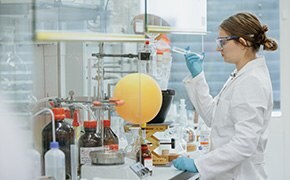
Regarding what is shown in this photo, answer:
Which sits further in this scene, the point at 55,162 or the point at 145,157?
the point at 145,157

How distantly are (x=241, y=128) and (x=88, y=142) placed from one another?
0.66 meters

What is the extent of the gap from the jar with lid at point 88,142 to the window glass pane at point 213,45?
5.51ft

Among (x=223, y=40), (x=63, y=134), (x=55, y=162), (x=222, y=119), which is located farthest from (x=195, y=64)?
(x=55, y=162)

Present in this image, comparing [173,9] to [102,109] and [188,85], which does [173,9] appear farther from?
[102,109]

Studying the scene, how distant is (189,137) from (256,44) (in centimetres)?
86

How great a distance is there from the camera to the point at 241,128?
219 centimetres

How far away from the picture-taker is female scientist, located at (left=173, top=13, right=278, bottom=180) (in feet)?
7.23

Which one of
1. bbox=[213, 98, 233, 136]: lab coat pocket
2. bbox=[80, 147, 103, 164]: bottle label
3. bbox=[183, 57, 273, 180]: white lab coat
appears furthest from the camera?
bbox=[213, 98, 233, 136]: lab coat pocket

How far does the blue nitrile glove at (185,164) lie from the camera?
2.42m

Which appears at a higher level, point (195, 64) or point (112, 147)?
point (195, 64)

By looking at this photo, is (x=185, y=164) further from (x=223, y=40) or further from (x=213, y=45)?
(x=213, y=45)

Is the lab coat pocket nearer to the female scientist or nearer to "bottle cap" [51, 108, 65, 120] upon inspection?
the female scientist

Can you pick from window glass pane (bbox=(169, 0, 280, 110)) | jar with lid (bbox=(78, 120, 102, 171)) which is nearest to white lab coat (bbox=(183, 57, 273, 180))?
jar with lid (bbox=(78, 120, 102, 171))

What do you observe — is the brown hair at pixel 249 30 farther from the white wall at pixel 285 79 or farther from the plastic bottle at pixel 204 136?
the white wall at pixel 285 79
